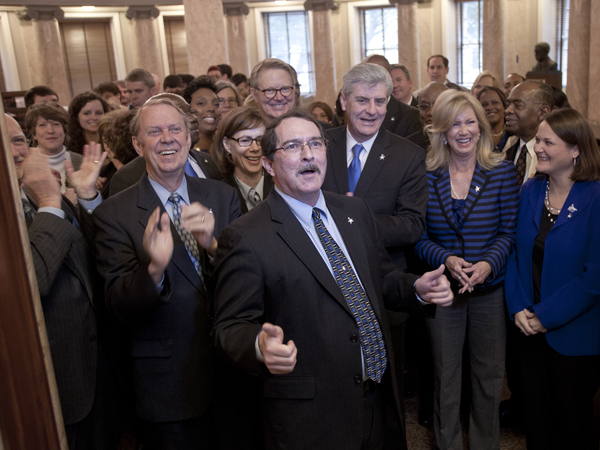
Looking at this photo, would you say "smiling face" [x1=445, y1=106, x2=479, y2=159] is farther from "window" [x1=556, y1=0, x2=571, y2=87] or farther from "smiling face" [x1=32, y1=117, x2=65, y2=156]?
"window" [x1=556, y1=0, x2=571, y2=87]

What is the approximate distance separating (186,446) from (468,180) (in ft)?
6.40

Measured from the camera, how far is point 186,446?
234 cm

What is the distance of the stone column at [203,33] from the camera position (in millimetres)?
8062

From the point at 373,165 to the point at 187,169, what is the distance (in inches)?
43.4

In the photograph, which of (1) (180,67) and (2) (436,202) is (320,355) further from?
(1) (180,67)

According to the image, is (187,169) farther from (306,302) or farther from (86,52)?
(86,52)

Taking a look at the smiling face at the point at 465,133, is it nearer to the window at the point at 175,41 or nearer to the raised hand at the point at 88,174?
the raised hand at the point at 88,174

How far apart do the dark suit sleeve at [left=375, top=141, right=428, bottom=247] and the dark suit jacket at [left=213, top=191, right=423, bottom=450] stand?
805mm

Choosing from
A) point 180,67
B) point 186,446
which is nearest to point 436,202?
point 186,446

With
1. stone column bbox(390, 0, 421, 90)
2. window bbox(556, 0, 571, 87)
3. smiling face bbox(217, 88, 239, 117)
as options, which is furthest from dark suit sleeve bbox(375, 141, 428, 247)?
window bbox(556, 0, 571, 87)

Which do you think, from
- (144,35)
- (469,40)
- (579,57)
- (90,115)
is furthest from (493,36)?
(90,115)

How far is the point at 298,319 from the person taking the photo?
1895mm

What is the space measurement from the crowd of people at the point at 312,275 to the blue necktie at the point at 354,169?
0.5 inches

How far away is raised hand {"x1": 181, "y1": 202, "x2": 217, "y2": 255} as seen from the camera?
209 cm
